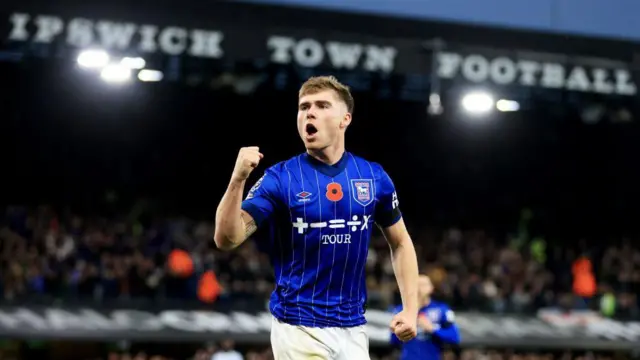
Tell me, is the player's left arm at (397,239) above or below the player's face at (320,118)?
below

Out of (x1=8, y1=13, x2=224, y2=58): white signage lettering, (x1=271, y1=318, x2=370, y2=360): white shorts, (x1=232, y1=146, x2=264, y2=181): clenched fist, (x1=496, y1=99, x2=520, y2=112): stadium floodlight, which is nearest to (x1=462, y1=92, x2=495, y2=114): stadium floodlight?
(x1=496, y1=99, x2=520, y2=112): stadium floodlight

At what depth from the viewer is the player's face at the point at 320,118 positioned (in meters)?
5.11

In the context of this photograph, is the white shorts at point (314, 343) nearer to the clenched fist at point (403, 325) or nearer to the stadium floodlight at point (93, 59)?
the clenched fist at point (403, 325)

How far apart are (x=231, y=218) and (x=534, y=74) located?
46.4 feet

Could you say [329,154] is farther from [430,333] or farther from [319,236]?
[430,333]

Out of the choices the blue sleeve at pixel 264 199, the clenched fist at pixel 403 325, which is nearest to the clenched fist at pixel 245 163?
the blue sleeve at pixel 264 199

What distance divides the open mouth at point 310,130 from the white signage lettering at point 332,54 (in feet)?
37.9

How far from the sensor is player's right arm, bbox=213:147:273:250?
4543 millimetres

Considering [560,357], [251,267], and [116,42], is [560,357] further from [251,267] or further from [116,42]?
[116,42]

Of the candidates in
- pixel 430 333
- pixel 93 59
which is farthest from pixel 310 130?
pixel 93 59

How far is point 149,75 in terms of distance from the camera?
17.9 metres

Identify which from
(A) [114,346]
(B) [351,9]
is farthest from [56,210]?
(B) [351,9]

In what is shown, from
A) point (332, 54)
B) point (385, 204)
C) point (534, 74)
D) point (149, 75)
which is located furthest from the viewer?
point (534, 74)

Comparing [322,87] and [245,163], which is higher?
[322,87]
